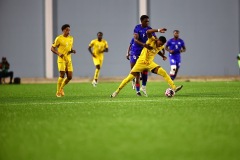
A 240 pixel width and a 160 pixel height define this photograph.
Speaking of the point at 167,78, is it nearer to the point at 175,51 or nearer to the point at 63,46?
the point at 63,46

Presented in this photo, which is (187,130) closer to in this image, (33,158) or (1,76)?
(33,158)

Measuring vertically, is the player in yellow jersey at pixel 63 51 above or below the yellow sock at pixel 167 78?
above

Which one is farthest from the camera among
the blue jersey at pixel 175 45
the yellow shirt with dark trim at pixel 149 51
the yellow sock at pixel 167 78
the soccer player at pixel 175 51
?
the blue jersey at pixel 175 45

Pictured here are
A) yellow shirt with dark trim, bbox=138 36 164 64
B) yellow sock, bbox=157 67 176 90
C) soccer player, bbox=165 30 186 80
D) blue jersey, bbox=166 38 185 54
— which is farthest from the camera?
blue jersey, bbox=166 38 185 54

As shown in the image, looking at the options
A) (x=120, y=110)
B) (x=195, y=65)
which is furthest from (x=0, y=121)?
(x=195, y=65)

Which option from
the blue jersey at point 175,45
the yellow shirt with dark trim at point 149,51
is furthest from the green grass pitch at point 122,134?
the blue jersey at point 175,45

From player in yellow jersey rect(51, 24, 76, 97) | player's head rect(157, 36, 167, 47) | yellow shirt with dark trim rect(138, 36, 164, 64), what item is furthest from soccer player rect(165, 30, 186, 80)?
player's head rect(157, 36, 167, 47)

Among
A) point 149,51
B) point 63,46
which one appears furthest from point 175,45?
point 149,51

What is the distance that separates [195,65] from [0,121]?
22548 mm

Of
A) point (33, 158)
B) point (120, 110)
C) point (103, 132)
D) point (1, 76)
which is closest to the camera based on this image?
point (33, 158)

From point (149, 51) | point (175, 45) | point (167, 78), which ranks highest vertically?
point (175, 45)

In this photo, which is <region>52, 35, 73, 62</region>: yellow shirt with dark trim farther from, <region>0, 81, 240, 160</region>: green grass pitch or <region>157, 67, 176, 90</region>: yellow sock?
<region>0, 81, 240, 160</region>: green grass pitch

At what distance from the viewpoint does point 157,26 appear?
97.3ft

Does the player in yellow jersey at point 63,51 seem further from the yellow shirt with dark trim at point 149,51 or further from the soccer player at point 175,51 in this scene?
the soccer player at point 175,51
